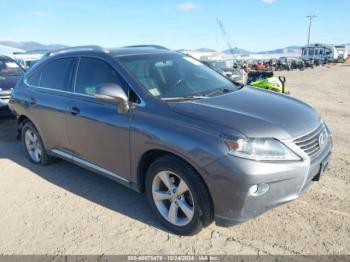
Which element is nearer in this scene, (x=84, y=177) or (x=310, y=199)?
(x=310, y=199)

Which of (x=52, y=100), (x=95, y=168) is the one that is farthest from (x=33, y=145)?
(x=95, y=168)

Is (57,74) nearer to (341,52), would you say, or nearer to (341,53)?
(341,53)

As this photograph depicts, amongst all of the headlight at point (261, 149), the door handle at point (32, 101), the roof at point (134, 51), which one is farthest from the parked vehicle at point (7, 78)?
the headlight at point (261, 149)

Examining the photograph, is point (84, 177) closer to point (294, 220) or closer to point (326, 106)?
point (294, 220)

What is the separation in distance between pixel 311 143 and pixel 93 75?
2.60 metres

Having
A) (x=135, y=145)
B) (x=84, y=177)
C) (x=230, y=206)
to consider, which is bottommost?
(x=84, y=177)

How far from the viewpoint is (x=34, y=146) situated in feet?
18.0

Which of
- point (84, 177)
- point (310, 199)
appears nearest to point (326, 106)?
point (310, 199)

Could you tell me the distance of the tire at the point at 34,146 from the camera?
5266mm

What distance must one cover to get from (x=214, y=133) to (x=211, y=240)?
1096 mm

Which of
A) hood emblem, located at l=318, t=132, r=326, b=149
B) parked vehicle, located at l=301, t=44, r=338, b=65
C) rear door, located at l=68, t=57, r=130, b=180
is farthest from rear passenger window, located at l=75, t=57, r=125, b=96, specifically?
parked vehicle, located at l=301, t=44, r=338, b=65

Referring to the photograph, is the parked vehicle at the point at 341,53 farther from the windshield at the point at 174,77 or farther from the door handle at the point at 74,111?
the door handle at the point at 74,111

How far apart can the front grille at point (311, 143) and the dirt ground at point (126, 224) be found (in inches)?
31.6

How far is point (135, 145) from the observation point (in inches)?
137
